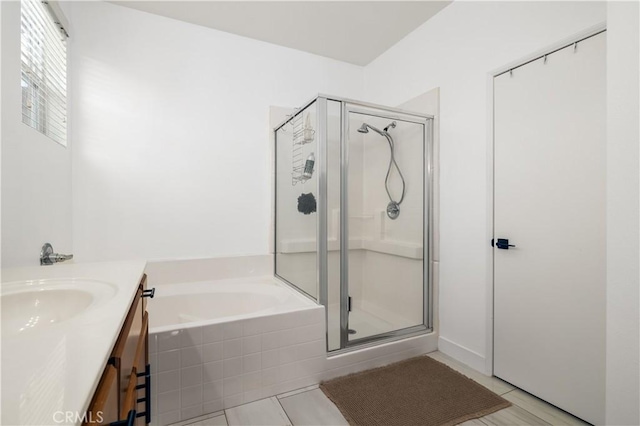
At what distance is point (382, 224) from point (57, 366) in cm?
210

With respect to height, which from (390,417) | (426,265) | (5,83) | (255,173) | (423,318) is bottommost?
(390,417)

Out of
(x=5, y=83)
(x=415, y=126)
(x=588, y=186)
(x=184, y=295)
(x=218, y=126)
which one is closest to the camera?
(x=5, y=83)

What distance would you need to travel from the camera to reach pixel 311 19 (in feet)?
8.14

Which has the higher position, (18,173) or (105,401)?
(18,173)

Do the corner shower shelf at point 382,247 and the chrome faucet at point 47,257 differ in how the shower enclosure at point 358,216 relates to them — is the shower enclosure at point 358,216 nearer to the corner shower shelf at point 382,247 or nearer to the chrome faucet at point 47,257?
the corner shower shelf at point 382,247

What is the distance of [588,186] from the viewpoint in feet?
5.08

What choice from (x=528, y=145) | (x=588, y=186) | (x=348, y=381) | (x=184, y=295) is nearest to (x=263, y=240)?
(x=184, y=295)

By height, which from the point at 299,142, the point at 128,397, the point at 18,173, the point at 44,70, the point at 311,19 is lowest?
the point at 128,397

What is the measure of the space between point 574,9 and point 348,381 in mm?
2438

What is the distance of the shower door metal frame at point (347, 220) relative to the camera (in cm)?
211

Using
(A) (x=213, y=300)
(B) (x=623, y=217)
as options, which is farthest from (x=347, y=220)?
(B) (x=623, y=217)

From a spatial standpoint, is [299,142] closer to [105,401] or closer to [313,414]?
[313,414]

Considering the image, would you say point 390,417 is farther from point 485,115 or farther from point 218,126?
point 218,126

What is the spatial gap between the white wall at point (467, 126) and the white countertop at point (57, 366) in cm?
208
